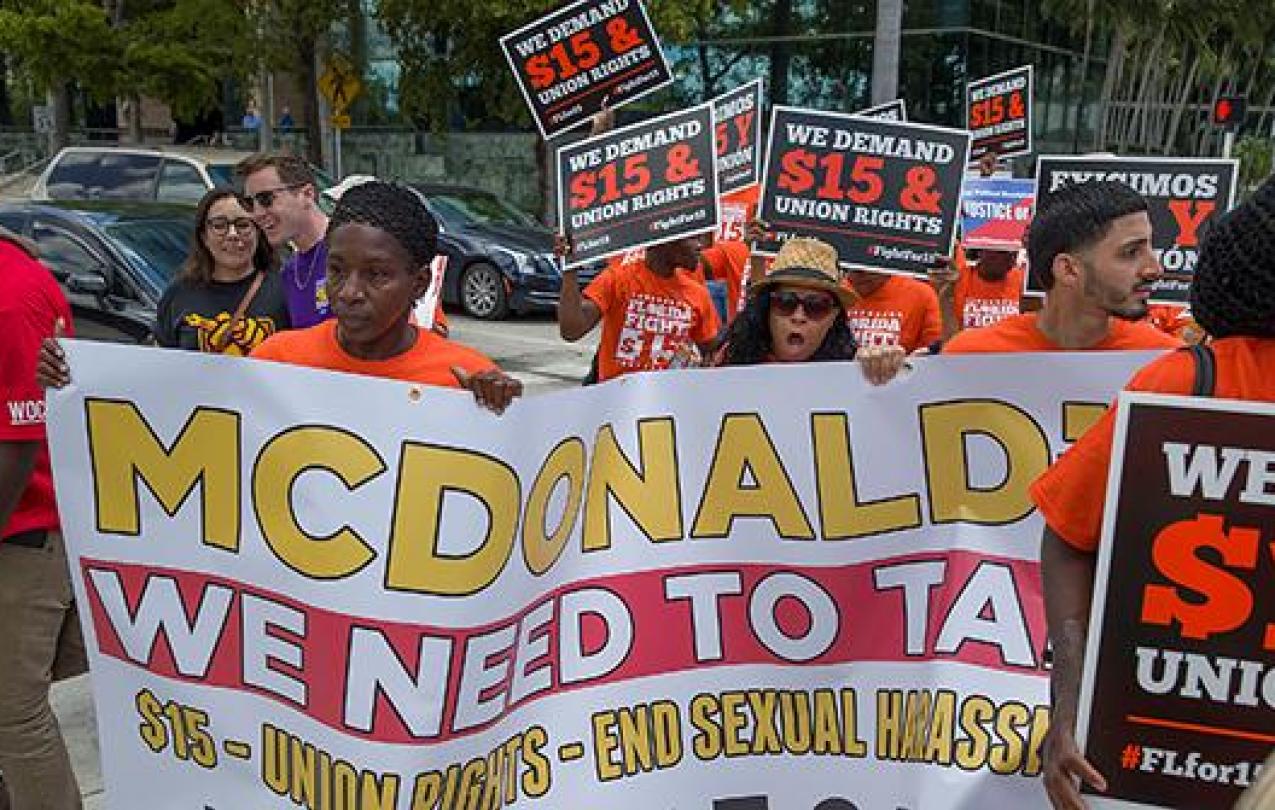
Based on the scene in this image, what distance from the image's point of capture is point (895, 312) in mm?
4676

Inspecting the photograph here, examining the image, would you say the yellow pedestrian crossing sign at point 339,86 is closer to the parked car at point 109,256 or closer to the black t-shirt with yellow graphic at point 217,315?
the parked car at point 109,256

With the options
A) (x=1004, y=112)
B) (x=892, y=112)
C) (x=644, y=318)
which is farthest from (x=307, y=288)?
(x=1004, y=112)

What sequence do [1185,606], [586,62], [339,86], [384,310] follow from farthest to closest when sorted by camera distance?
[339,86], [586,62], [384,310], [1185,606]

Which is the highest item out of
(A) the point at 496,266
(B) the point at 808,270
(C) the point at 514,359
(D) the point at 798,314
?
(B) the point at 808,270

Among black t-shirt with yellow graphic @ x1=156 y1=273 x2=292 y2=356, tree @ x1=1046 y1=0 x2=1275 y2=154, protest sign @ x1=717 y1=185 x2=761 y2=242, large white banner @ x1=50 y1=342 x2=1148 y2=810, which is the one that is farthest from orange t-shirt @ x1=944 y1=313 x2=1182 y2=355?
tree @ x1=1046 y1=0 x2=1275 y2=154

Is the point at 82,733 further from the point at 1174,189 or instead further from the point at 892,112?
the point at 892,112

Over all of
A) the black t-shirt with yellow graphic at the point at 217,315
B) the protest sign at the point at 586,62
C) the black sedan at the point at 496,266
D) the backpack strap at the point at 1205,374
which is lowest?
the black sedan at the point at 496,266

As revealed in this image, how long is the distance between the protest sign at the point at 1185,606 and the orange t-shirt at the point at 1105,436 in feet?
0.37

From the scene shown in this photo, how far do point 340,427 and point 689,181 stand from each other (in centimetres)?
280

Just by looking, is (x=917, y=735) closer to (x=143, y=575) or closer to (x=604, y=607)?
(x=604, y=607)

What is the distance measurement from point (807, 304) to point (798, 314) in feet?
0.12

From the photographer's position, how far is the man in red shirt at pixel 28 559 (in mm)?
2660

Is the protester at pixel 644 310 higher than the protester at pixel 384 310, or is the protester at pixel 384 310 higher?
the protester at pixel 384 310

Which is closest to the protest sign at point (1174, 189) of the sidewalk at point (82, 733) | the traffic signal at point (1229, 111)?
the sidewalk at point (82, 733)
